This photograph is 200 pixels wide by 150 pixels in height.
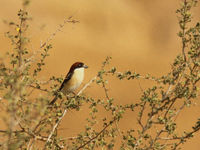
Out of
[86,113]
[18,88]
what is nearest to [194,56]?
[18,88]

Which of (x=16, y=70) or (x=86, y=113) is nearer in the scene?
(x=16, y=70)

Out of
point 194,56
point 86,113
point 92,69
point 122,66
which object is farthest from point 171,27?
point 194,56

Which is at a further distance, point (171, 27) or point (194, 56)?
point (171, 27)

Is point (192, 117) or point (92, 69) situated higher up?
point (92, 69)

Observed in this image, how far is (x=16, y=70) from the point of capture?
9.91 ft

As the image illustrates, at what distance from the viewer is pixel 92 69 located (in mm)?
17344

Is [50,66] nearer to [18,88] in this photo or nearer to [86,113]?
[86,113]

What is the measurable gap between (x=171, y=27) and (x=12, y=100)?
21.9m

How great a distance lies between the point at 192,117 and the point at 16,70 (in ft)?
42.2

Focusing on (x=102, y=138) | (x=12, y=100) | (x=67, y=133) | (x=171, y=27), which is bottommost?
(x=12, y=100)

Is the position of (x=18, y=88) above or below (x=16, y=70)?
below

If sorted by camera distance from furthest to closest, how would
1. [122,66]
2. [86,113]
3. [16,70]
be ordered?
[122,66] < [86,113] < [16,70]

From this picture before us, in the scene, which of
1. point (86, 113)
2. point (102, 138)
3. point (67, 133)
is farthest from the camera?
point (86, 113)

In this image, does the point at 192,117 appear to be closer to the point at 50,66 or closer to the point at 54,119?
the point at 50,66
